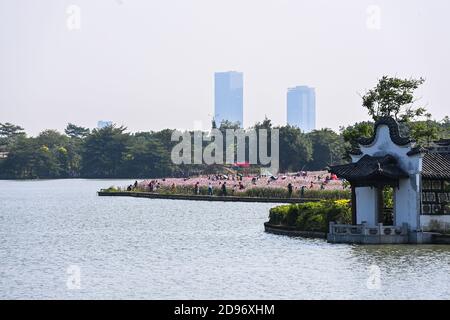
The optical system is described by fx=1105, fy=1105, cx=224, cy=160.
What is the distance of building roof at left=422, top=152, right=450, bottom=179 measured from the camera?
169ft

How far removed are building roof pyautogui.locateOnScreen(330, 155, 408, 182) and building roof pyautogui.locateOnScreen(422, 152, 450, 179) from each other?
1098 millimetres

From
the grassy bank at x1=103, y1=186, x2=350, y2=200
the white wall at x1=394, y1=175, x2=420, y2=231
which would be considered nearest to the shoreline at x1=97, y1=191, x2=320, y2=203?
the grassy bank at x1=103, y1=186, x2=350, y2=200

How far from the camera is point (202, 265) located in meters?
45.6

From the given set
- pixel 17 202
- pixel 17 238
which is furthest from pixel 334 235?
pixel 17 202

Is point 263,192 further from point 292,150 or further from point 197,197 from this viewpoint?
point 292,150

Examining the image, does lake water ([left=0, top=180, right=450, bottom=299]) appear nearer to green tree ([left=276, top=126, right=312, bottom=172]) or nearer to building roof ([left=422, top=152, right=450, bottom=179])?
building roof ([left=422, top=152, right=450, bottom=179])

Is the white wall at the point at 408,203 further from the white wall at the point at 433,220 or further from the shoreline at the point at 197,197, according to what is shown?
the shoreline at the point at 197,197

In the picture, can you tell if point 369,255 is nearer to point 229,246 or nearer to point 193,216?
point 229,246

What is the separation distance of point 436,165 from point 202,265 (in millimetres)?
13485

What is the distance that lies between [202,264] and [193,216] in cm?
3634

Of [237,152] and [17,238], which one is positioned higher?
[237,152]

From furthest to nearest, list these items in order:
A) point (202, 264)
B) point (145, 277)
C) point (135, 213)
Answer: point (135, 213) → point (202, 264) → point (145, 277)

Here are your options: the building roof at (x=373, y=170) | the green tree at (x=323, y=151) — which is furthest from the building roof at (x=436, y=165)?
the green tree at (x=323, y=151)

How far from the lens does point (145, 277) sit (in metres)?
41.5
